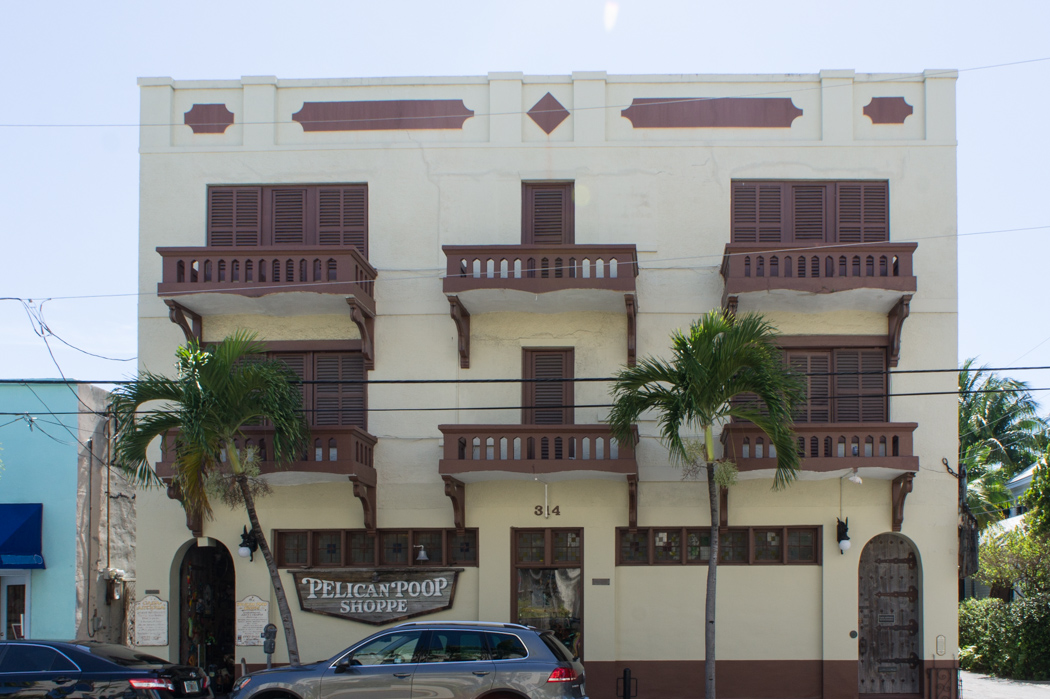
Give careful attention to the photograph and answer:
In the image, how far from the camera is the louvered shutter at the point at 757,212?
19484mm

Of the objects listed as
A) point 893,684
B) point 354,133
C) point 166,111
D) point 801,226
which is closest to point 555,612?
point 893,684

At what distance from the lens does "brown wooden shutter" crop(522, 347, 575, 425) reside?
19203 millimetres

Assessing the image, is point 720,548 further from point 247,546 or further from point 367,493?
point 247,546

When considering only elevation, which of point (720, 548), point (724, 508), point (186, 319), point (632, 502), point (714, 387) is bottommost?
point (720, 548)

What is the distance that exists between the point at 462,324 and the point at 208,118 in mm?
6482

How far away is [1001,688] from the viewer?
21.0 metres

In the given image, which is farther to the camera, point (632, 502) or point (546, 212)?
point (546, 212)

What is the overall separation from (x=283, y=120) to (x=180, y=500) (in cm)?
742

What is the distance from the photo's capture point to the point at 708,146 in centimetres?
1958

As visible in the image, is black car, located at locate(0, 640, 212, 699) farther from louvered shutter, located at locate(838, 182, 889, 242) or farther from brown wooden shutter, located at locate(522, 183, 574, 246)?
louvered shutter, located at locate(838, 182, 889, 242)

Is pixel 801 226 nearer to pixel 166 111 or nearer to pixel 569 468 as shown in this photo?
pixel 569 468

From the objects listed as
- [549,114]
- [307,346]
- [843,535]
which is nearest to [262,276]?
[307,346]

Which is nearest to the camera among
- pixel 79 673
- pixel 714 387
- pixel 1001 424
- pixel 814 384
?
pixel 79 673

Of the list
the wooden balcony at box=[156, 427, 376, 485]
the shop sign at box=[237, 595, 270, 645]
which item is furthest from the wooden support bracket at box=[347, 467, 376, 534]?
the shop sign at box=[237, 595, 270, 645]
